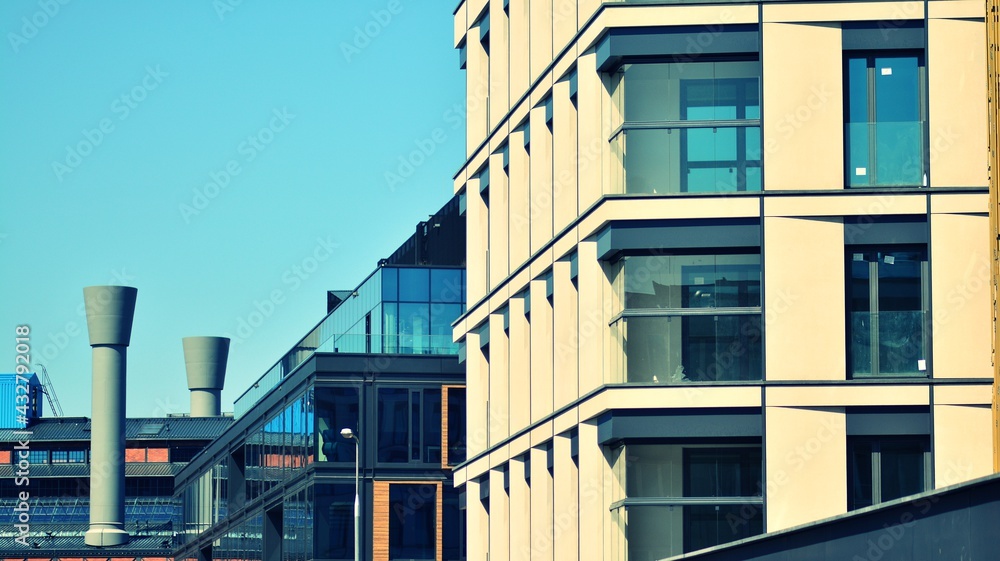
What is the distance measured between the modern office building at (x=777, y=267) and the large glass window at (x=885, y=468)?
0.04 m

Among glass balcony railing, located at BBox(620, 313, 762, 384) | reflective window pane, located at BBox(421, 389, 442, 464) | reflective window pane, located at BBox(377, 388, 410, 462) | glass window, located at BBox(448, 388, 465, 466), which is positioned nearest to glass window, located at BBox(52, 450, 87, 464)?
reflective window pane, located at BBox(377, 388, 410, 462)

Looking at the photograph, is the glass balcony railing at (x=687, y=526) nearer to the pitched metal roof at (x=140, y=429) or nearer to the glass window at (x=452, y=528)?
the glass window at (x=452, y=528)

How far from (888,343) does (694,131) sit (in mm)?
5326

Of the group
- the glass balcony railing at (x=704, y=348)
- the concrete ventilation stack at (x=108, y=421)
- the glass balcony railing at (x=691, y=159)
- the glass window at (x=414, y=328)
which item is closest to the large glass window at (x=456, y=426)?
the glass window at (x=414, y=328)

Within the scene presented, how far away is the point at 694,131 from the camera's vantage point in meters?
33.0

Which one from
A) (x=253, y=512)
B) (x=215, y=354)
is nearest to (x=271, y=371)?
(x=253, y=512)

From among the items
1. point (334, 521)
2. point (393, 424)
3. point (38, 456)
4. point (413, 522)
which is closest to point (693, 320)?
point (413, 522)

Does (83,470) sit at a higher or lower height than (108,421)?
lower

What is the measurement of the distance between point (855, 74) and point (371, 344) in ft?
108

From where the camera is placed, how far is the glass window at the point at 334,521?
60500 mm

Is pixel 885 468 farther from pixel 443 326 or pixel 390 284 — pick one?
pixel 390 284

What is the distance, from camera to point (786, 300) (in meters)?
32.2

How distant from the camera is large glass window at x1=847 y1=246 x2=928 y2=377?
32312mm

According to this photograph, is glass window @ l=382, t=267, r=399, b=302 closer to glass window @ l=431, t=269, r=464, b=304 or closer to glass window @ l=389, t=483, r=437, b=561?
glass window @ l=431, t=269, r=464, b=304
